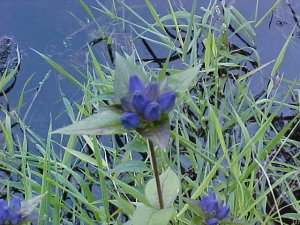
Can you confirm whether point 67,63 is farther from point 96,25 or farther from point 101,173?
point 101,173

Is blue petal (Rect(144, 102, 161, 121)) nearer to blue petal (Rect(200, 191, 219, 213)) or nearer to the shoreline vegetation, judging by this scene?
the shoreline vegetation

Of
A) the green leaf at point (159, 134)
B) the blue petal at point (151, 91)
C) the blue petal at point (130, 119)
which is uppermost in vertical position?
the blue petal at point (151, 91)

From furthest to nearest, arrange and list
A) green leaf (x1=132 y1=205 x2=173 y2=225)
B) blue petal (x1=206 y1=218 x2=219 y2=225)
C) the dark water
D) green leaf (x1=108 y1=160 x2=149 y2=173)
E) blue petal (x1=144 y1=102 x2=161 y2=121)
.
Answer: the dark water → green leaf (x1=108 y1=160 x2=149 y2=173) → blue petal (x1=206 y1=218 x2=219 y2=225) → green leaf (x1=132 y1=205 x2=173 y2=225) → blue petal (x1=144 y1=102 x2=161 y2=121)

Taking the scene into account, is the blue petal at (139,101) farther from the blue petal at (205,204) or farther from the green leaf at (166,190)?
the blue petal at (205,204)

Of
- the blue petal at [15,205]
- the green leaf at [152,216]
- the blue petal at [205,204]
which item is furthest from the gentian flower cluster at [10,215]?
the blue petal at [205,204]

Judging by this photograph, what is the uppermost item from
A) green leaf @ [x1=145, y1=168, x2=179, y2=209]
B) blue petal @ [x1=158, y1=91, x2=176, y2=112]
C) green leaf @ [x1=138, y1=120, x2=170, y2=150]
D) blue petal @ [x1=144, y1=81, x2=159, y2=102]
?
blue petal @ [x1=144, y1=81, x2=159, y2=102]

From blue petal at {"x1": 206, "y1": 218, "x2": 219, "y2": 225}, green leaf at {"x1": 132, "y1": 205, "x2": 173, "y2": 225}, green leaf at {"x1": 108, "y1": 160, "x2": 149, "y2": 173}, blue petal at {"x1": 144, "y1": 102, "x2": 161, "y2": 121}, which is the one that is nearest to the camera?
blue petal at {"x1": 144, "y1": 102, "x2": 161, "y2": 121}

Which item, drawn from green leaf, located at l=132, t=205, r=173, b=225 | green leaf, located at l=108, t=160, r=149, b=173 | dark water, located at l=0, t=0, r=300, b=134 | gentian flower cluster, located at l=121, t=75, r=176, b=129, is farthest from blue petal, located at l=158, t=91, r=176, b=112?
dark water, located at l=0, t=0, r=300, b=134

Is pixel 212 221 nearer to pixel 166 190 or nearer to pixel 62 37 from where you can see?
pixel 166 190
